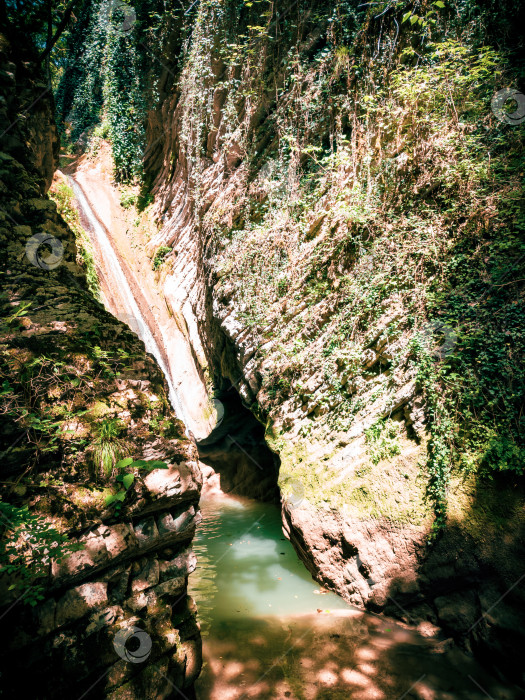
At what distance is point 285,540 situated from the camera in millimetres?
6117

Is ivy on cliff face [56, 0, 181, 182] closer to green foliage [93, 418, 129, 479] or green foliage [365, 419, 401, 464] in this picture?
green foliage [93, 418, 129, 479]

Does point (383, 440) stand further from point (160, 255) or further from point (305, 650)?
point (160, 255)

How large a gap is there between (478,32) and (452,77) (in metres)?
0.82

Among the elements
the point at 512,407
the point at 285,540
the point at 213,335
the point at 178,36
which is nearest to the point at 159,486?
the point at 512,407

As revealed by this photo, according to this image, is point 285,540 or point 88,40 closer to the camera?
point 285,540

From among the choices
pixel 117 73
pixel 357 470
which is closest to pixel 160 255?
pixel 357 470

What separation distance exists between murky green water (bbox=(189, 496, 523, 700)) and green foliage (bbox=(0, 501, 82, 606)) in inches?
78.0

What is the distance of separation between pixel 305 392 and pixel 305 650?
3.10 meters

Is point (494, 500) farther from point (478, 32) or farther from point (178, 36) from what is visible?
point (178, 36)

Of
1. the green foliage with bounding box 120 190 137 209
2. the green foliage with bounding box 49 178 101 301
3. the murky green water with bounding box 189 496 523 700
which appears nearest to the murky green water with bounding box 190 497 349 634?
the murky green water with bounding box 189 496 523 700

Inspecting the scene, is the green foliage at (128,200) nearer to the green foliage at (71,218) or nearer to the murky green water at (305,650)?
the green foliage at (71,218)

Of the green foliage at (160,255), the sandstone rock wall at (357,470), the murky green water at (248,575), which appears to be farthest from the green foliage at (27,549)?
the green foliage at (160,255)

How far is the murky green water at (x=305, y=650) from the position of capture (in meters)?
3.04

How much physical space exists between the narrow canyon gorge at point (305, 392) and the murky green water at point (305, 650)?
0.02 m
